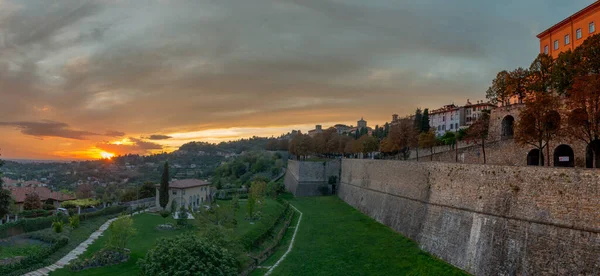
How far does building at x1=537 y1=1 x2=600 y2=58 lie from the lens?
33125 mm

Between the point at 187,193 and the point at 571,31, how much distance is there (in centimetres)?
4489

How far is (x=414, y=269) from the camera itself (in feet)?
65.5

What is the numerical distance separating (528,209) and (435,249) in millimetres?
6481

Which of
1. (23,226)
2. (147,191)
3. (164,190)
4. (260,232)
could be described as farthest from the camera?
(147,191)

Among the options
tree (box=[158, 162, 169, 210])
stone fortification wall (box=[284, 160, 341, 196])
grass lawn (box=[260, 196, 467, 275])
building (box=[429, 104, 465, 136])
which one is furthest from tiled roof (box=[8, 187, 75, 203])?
building (box=[429, 104, 465, 136])

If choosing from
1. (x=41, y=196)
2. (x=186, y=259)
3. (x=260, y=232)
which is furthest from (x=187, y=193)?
(x=186, y=259)

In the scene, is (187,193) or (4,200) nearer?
(4,200)

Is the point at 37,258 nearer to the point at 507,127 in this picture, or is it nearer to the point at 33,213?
the point at 33,213

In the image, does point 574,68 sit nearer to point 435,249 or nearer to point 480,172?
point 480,172

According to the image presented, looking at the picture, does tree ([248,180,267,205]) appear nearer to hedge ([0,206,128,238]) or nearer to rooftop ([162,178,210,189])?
rooftop ([162,178,210,189])

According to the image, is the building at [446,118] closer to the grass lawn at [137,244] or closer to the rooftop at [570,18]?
the rooftop at [570,18]

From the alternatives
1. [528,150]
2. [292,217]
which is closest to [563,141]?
[528,150]

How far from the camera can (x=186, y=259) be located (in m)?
16.3

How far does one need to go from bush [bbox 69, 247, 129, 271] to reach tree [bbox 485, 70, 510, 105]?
1444 inches
